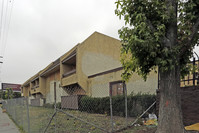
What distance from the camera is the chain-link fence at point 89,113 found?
18.1ft

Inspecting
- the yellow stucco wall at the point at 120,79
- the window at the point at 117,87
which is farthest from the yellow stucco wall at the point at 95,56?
the window at the point at 117,87

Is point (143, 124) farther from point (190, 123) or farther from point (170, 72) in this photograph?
point (170, 72)

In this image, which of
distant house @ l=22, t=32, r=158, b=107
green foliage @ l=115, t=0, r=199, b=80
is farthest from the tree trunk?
distant house @ l=22, t=32, r=158, b=107

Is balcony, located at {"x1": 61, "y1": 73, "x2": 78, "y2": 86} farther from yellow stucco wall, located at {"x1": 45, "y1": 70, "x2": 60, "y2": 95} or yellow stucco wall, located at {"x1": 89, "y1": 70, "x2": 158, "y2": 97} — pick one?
yellow stucco wall, located at {"x1": 45, "y1": 70, "x2": 60, "y2": 95}

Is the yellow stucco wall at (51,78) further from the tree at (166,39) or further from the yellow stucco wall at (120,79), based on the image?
the tree at (166,39)

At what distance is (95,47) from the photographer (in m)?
15.8

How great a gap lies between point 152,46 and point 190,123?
366 cm

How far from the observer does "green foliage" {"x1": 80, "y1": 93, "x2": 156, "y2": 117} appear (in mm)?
6893

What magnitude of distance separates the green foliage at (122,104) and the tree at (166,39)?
3.50m

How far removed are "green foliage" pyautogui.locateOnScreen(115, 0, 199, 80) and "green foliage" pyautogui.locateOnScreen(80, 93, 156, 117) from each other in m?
3.52

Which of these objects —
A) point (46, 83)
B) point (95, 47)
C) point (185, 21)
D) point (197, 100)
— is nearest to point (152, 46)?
point (185, 21)

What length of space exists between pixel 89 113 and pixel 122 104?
3.00m

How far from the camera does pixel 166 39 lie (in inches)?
131

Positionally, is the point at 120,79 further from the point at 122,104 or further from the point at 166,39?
the point at 166,39
